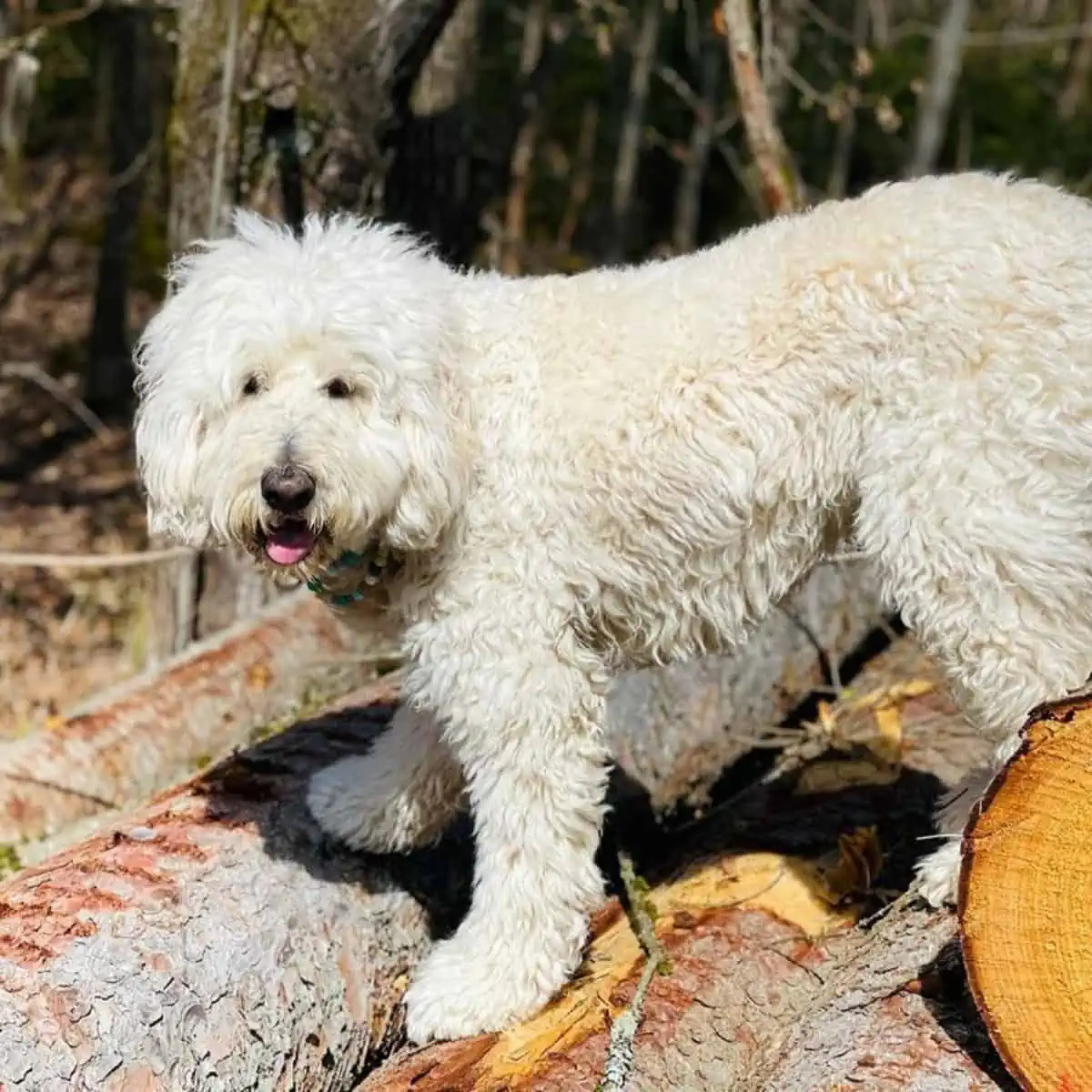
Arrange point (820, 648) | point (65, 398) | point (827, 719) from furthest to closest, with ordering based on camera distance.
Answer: point (65, 398) < point (820, 648) < point (827, 719)

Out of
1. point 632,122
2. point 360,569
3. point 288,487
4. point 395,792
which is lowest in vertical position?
point 395,792

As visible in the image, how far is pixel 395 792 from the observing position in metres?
4.09

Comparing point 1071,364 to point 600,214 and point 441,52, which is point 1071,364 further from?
point 600,214

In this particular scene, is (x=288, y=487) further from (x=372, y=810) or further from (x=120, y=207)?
(x=120, y=207)

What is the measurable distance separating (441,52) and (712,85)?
631 centimetres

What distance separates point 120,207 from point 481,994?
8930mm

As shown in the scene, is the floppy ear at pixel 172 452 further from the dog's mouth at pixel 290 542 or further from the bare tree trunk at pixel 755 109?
the bare tree trunk at pixel 755 109

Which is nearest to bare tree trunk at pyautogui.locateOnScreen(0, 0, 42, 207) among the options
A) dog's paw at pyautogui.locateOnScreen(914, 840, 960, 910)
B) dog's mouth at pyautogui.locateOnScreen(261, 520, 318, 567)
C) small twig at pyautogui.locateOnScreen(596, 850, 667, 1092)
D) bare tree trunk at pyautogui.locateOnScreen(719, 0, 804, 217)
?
bare tree trunk at pyautogui.locateOnScreen(719, 0, 804, 217)

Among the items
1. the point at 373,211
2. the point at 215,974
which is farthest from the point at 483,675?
the point at 373,211

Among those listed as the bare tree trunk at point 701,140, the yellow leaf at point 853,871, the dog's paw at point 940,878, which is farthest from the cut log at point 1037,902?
the bare tree trunk at point 701,140

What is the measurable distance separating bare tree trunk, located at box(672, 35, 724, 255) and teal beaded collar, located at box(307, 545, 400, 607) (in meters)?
7.72

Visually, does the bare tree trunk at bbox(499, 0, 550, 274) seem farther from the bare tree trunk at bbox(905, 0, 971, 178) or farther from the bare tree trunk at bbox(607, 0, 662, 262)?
the bare tree trunk at bbox(905, 0, 971, 178)

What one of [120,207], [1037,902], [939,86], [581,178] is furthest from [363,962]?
[581,178]

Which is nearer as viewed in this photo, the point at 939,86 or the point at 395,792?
the point at 395,792
